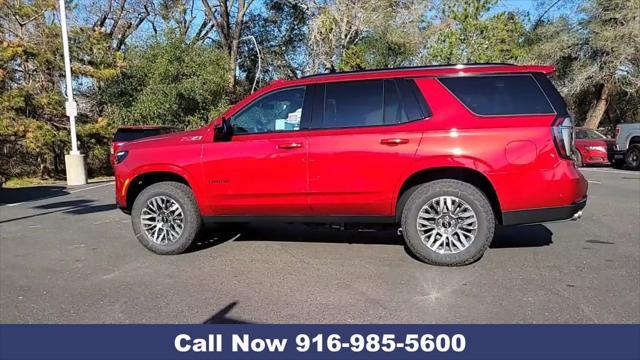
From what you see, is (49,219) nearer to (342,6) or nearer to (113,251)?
(113,251)

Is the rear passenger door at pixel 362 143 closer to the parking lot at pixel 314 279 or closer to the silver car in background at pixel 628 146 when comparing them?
the parking lot at pixel 314 279

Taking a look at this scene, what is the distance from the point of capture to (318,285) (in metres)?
4.73

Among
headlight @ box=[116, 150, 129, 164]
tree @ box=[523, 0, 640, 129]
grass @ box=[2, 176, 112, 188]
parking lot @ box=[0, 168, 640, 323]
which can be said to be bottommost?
grass @ box=[2, 176, 112, 188]

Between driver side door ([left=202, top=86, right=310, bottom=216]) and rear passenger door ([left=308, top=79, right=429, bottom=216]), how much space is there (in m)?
0.16

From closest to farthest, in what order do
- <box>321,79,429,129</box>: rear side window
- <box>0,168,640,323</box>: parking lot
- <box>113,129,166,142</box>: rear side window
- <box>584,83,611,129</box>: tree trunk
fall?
<box>0,168,640,323</box>: parking lot → <box>321,79,429,129</box>: rear side window → <box>113,129,166,142</box>: rear side window → <box>584,83,611,129</box>: tree trunk

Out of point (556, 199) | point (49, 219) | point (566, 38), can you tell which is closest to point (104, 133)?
point (49, 219)

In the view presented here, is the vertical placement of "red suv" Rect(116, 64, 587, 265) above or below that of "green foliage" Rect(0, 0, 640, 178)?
below

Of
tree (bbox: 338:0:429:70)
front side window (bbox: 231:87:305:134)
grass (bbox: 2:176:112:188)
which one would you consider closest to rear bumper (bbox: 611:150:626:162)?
tree (bbox: 338:0:429:70)

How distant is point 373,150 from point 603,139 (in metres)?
17.4

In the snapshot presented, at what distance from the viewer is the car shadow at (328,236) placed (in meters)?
6.19

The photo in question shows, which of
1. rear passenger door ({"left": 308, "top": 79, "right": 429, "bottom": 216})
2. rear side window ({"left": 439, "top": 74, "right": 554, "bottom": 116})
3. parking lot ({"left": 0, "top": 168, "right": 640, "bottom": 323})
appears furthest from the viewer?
rear passenger door ({"left": 308, "top": 79, "right": 429, "bottom": 216})

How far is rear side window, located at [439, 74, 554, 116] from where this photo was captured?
4.98m

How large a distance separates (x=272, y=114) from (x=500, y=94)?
7.75 ft

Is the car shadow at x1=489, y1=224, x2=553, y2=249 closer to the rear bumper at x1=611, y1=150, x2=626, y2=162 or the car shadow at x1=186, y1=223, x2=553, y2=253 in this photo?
the car shadow at x1=186, y1=223, x2=553, y2=253
